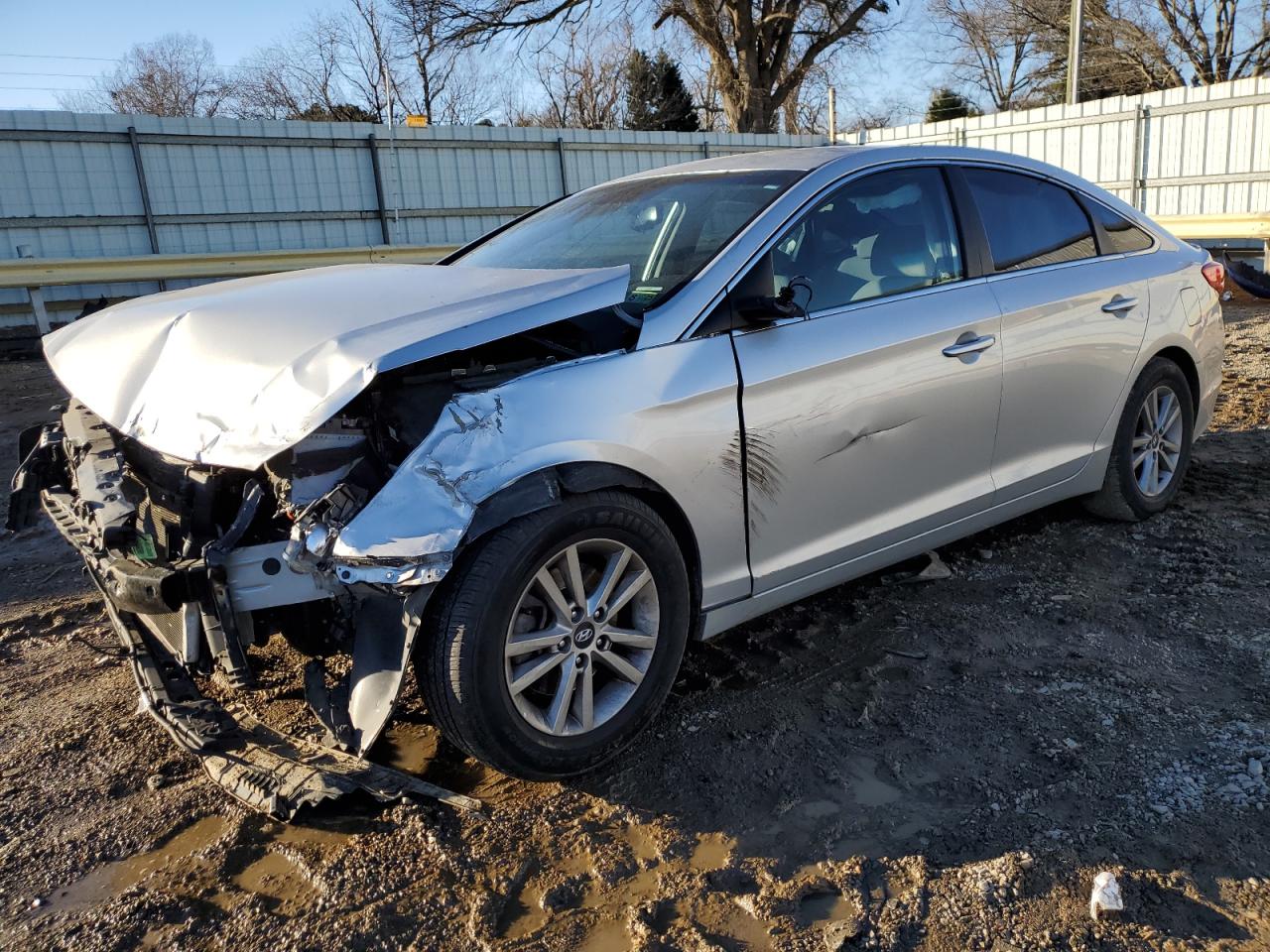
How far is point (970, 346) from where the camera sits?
3.60 m

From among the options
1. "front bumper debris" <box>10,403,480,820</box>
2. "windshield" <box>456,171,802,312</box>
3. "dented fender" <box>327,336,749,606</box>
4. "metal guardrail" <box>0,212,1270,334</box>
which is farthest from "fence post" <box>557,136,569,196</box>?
"front bumper debris" <box>10,403,480,820</box>

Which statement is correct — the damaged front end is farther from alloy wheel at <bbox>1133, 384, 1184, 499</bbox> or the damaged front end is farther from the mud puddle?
alloy wheel at <bbox>1133, 384, 1184, 499</bbox>

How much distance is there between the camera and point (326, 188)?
543 inches

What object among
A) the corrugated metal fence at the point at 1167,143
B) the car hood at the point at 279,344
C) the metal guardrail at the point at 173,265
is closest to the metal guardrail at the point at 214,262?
the metal guardrail at the point at 173,265

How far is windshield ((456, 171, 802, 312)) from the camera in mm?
3311

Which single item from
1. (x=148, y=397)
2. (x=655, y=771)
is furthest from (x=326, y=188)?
(x=655, y=771)

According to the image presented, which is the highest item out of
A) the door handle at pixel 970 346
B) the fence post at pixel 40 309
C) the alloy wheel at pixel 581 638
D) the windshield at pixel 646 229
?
the windshield at pixel 646 229

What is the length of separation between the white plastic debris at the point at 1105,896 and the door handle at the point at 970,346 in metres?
1.85

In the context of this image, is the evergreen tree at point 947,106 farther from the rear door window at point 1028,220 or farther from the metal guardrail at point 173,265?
the rear door window at point 1028,220

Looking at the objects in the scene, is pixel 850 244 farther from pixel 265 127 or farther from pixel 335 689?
pixel 265 127

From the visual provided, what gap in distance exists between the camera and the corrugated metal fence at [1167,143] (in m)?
14.5

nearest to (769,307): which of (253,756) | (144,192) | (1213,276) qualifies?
(253,756)

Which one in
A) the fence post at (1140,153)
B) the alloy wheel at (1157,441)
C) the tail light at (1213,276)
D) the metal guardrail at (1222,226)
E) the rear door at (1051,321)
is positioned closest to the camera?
the rear door at (1051,321)

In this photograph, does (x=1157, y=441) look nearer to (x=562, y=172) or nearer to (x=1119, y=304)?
(x=1119, y=304)
